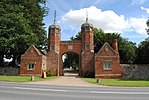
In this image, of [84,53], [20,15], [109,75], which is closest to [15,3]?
[20,15]

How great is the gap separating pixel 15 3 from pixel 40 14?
6.00 meters

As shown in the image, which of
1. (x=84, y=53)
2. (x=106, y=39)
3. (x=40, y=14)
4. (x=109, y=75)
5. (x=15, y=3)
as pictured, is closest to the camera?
(x=109, y=75)

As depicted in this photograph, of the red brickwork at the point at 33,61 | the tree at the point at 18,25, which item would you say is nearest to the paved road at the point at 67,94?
the red brickwork at the point at 33,61

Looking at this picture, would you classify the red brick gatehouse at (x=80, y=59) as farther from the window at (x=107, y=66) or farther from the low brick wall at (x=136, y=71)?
the low brick wall at (x=136, y=71)

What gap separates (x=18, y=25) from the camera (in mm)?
41469

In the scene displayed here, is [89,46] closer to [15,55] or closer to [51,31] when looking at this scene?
[51,31]

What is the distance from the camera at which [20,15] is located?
136ft

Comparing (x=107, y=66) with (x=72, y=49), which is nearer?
(x=107, y=66)

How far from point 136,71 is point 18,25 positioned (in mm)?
22742

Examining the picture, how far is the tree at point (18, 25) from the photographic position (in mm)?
40312

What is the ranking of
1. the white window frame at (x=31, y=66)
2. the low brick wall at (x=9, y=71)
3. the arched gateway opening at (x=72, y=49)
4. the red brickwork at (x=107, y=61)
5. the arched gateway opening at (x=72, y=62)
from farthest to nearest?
the arched gateway opening at (x=72, y=62) < the arched gateway opening at (x=72, y=49) < the low brick wall at (x=9, y=71) < the white window frame at (x=31, y=66) < the red brickwork at (x=107, y=61)

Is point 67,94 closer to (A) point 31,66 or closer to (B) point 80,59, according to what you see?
(A) point 31,66

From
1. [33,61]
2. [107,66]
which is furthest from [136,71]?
[33,61]

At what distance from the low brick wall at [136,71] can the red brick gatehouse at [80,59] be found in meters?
1.30
